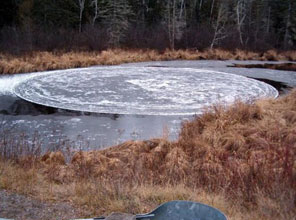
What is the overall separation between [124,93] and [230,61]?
12521mm

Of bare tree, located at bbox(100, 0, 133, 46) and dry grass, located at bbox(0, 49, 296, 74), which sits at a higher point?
bare tree, located at bbox(100, 0, 133, 46)

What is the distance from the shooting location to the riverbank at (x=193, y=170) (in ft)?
12.0

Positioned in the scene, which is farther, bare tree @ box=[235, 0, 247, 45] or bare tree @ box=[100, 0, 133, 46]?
bare tree @ box=[235, 0, 247, 45]

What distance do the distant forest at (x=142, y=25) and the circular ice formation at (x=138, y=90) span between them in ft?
17.4

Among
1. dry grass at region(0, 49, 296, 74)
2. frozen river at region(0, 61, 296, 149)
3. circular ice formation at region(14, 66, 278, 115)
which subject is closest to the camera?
frozen river at region(0, 61, 296, 149)

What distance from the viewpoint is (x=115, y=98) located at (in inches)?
446

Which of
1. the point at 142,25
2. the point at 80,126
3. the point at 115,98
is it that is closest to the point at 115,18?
the point at 142,25

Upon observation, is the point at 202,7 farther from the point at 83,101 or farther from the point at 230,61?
the point at 83,101

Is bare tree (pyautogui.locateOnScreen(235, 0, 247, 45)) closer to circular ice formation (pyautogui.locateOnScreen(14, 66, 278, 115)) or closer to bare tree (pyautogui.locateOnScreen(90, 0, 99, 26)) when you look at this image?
bare tree (pyautogui.locateOnScreen(90, 0, 99, 26))

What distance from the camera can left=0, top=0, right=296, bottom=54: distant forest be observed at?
21625 millimetres

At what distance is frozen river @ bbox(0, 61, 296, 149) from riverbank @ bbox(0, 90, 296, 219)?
34.0 inches

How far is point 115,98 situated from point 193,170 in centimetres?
607

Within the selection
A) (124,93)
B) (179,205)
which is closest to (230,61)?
(124,93)

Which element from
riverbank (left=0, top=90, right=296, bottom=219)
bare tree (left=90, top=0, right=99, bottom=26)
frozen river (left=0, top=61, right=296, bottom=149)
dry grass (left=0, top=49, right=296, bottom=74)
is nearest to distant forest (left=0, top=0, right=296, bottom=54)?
bare tree (left=90, top=0, right=99, bottom=26)
